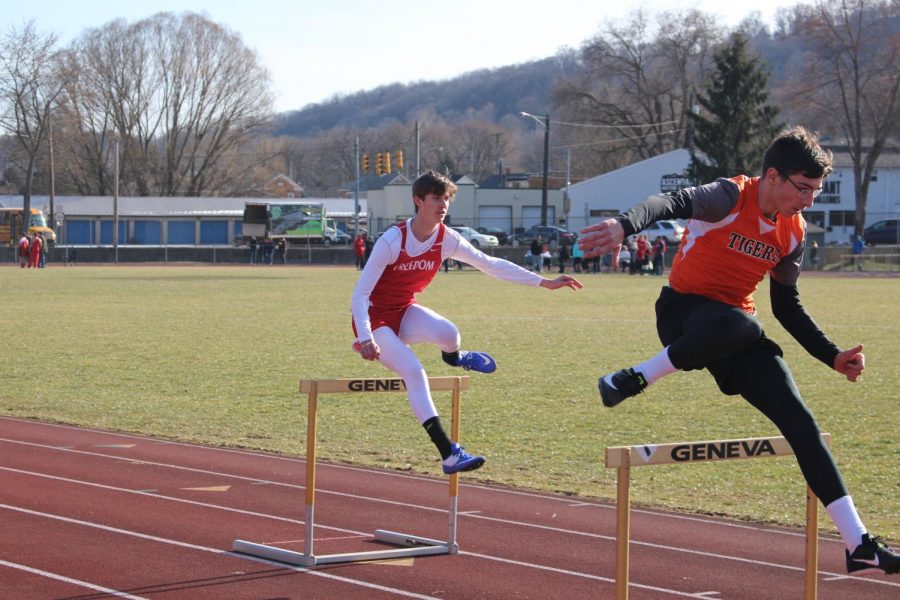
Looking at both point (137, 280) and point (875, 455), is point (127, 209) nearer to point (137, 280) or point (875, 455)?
point (137, 280)

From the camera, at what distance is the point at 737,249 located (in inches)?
219

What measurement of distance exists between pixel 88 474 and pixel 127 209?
81.5m

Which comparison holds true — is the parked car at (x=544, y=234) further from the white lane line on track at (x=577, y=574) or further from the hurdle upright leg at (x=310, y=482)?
the hurdle upright leg at (x=310, y=482)

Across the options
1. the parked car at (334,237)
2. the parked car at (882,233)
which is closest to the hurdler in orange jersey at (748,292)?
the parked car at (882,233)

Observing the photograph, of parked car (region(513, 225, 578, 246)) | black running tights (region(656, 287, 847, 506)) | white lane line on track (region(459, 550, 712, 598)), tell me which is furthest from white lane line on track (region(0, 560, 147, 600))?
parked car (region(513, 225, 578, 246))

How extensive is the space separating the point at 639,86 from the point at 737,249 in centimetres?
8819

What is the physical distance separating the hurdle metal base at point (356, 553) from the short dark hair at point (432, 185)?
225cm

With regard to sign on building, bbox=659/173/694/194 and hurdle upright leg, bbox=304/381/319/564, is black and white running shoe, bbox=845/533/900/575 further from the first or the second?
sign on building, bbox=659/173/694/194

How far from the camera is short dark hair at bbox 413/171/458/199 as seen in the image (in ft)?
24.2

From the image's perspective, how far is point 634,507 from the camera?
9.23m

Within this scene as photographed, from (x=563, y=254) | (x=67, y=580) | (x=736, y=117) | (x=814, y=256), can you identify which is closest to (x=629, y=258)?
(x=563, y=254)

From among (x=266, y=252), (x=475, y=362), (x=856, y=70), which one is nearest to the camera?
(x=475, y=362)

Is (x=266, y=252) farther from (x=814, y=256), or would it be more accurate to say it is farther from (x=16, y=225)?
(x=814, y=256)

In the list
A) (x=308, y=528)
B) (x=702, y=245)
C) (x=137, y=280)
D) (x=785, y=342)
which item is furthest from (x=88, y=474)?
(x=137, y=280)
